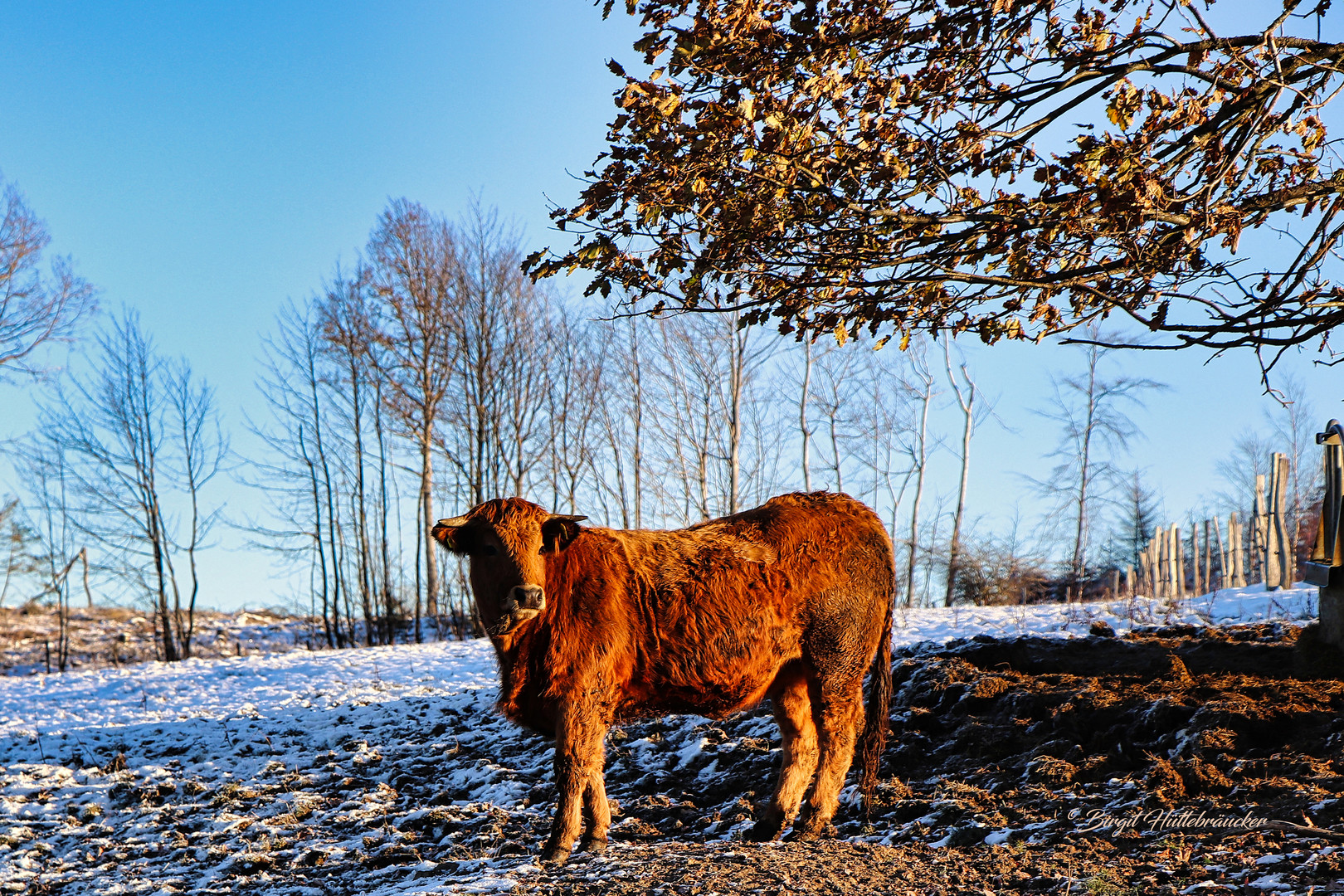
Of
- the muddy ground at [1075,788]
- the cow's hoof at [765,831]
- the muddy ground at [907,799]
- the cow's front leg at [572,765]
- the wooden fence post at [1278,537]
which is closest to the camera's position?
the muddy ground at [1075,788]

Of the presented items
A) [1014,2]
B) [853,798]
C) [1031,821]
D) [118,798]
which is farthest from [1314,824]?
[118,798]

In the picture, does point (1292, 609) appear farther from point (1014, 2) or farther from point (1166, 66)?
point (1014, 2)

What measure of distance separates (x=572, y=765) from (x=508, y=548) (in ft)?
4.48

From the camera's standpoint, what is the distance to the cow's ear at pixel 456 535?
543 cm

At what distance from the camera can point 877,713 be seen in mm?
6273

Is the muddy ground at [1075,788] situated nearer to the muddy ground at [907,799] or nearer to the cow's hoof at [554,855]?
the muddy ground at [907,799]

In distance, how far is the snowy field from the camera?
7145 millimetres

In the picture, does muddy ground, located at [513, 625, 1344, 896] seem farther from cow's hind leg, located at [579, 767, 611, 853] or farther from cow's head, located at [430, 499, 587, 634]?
cow's head, located at [430, 499, 587, 634]

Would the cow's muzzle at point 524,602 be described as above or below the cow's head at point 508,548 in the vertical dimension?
below

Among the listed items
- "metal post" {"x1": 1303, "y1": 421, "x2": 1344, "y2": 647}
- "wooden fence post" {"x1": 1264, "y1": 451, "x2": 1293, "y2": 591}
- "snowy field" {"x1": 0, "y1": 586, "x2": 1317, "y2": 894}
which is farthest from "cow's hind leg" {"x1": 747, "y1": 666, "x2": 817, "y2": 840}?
"wooden fence post" {"x1": 1264, "y1": 451, "x2": 1293, "y2": 591}

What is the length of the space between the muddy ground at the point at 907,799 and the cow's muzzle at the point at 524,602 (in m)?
1.40

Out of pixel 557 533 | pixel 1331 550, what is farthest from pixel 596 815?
pixel 1331 550

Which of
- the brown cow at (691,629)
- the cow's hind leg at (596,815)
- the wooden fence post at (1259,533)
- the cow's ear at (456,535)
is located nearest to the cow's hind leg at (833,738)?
the brown cow at (691,629)

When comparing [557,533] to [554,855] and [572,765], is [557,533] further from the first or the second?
[554,855]
